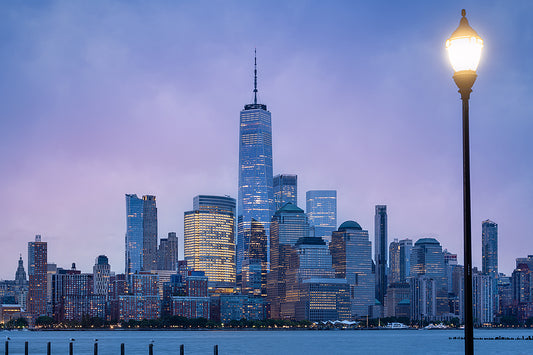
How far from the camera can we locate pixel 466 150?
13297 millimetres

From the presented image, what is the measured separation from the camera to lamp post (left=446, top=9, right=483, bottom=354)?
13133 millimetres

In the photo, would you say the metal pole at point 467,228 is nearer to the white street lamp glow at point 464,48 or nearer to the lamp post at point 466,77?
the lamp post at point 466,77

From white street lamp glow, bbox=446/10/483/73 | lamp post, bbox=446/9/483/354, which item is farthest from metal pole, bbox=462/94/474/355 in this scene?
white street lamp glow, bbox=446/10/483/73

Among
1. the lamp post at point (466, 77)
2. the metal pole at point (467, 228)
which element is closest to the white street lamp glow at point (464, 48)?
the lamp post at point (466, 77)

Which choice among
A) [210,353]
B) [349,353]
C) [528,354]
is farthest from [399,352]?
[210,353]

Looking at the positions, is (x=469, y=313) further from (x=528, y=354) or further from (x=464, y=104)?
(x=528, y=354)

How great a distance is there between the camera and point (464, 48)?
13289 mm

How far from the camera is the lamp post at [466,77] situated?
1313 centimetres

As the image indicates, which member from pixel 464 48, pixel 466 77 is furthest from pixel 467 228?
pixel 464 48

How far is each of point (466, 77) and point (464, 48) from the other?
0.43 m

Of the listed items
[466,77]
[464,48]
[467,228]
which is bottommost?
[467,228]

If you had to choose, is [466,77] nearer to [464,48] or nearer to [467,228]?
[464,48]

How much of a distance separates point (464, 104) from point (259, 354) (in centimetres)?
13309

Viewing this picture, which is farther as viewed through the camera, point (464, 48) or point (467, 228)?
point (464, 48)
